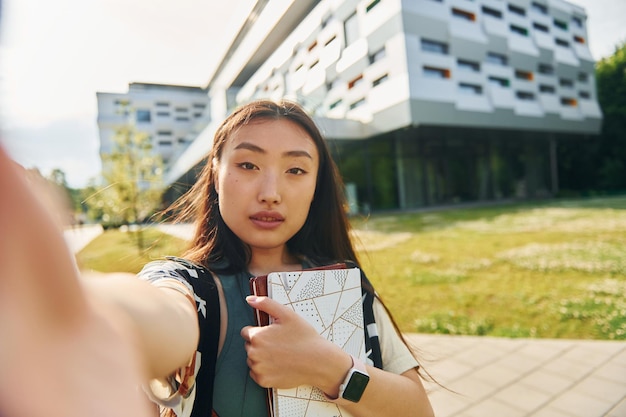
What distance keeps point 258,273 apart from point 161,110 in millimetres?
819

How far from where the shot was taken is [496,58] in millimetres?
2770

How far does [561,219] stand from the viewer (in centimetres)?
862

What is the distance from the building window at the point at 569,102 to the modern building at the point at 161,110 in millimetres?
3621

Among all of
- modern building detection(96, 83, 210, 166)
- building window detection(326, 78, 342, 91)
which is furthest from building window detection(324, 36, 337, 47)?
modern building detection(96, 83, 210, 166)

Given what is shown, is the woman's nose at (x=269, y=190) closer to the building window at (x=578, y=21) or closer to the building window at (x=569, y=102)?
the building window at (x=578, y=21)

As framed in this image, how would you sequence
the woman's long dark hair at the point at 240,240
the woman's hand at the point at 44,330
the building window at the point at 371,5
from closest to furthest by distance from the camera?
the woman's hand at the point at 44,330, the woman's long dark hair at the point at 240,240, the building window at the point at 371,5

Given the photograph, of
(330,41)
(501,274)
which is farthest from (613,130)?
(330,41)

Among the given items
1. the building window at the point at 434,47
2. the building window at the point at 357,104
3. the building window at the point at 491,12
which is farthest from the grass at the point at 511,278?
the building window at the point at 491,12

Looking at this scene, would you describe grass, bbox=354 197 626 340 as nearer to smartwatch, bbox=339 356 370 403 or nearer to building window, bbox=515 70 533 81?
smartwatch, bbox=339 356 370 403

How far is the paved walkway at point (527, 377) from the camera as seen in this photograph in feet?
7.02

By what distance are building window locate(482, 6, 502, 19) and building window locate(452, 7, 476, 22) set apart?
6 cm

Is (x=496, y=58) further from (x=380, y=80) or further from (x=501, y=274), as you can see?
(x=501, y=274)

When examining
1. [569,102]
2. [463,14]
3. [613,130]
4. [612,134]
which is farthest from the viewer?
[612,134]

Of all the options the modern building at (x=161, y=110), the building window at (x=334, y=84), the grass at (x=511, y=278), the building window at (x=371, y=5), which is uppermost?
the building window at (x=371, y=5)
